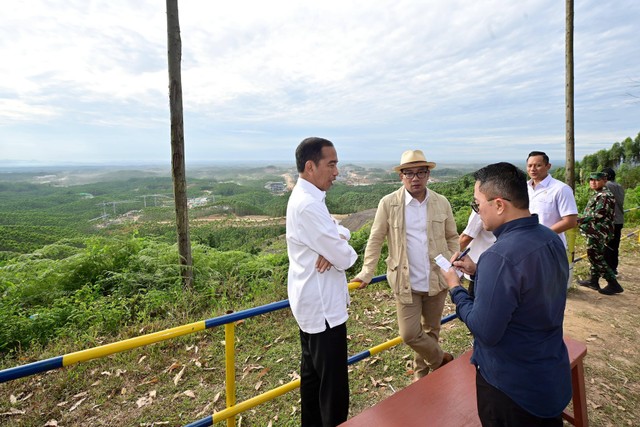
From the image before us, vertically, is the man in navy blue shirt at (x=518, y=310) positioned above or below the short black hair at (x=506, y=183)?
below

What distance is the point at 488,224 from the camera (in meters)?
1.56

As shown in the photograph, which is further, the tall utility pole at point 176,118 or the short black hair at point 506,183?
the tall utility pole at point 176,118

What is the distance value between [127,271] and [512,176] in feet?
21.3

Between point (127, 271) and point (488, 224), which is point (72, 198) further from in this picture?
point (488, 224)

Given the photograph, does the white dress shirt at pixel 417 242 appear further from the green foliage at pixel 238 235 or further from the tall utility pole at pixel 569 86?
the green foliage at pixel 238 235

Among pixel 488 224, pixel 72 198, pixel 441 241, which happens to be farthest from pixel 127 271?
pixel 72 198

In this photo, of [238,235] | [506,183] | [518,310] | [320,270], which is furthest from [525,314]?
[238,235]

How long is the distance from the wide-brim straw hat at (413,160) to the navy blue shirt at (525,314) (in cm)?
143

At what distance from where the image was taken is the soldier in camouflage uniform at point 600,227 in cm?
542

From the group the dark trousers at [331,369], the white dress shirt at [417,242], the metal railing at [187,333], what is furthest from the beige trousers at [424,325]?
the dark trousers at [331,369]

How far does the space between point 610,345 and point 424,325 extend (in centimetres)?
282

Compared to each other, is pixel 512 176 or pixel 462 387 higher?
pixel 512 176

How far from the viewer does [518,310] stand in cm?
140

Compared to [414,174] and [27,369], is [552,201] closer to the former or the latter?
[414,174]
